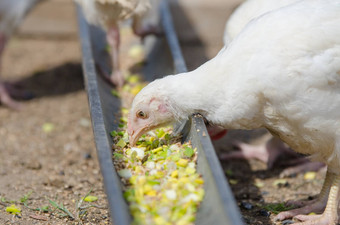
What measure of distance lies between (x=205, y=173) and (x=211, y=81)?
1.91 feet

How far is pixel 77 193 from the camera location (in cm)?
378

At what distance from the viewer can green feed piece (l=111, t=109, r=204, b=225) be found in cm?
258

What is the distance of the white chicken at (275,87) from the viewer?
2.80 meters

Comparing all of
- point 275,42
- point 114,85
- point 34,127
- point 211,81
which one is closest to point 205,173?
point 211,81

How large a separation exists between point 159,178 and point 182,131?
54cm

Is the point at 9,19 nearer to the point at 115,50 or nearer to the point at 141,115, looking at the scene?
the point at 115,50

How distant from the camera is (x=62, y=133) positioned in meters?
5.07

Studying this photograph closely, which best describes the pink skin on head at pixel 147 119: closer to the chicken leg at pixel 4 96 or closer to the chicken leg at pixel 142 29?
the chicken leg at pixel 142 29

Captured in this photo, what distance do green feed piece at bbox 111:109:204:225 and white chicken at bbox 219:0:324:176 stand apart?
986mm

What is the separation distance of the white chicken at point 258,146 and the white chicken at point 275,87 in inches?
27.0

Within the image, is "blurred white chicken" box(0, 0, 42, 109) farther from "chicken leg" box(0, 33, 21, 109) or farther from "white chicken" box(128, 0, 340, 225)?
"white chicken" box(128, 0, 340, 225)

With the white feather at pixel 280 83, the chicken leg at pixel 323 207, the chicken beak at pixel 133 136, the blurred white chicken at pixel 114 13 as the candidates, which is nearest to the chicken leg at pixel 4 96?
the blurred white chicken at pixel 114 13

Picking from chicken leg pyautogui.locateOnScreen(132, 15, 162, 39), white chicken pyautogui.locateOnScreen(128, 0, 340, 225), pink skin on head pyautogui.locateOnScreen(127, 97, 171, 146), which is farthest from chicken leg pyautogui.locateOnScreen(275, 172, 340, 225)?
chicken leg pyautogui.locateOnScreen(132, 15, 162, 39)

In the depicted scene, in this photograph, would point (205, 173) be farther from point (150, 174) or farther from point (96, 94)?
point (96, 94)
